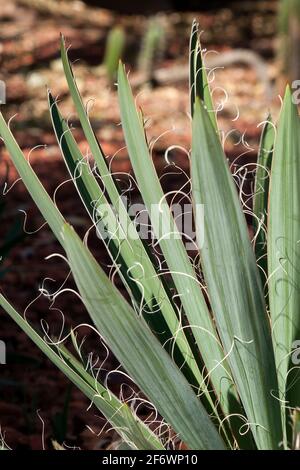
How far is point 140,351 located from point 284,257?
0.33m

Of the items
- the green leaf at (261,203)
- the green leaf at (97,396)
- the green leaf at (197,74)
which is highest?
the green leaf at (197,74)

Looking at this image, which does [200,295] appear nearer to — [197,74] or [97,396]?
[97,396]

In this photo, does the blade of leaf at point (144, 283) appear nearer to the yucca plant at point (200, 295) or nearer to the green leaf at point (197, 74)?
the yucca plant at point (200, 295)

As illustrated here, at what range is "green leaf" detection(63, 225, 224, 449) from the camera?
148 cm

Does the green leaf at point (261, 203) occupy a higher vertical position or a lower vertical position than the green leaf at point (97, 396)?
higher

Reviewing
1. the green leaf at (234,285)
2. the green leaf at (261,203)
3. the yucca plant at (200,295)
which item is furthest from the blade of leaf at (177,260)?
Answer: the green leaf at (261,203)

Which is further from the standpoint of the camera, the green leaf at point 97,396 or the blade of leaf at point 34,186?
the blade of leaf at point 34,186

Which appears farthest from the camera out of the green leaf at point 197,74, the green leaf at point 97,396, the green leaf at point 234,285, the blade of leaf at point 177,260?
the green leaf at point 197,74

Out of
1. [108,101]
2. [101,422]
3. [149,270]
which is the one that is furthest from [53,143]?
[149,270]

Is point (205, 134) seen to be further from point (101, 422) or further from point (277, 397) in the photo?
point (101, 422)

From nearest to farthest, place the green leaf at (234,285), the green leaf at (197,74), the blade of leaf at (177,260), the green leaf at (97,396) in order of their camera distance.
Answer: the green leaf at (234,285) < the green leaf at (97,396) < the blade of leaf at (177,260) < the green leaf at (197,74)

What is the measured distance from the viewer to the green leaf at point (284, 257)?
1611 mm

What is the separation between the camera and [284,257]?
5.53ft

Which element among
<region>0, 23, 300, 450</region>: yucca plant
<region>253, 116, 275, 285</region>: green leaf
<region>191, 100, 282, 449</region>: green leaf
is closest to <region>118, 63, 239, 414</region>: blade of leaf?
<region>0, 23, 300, 450</region>: yucca plant
